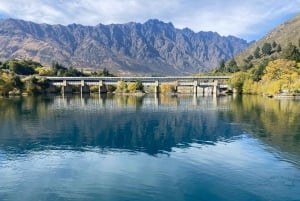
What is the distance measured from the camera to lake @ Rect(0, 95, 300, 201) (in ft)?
71.3

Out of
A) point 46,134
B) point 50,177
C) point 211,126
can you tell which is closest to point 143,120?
point 211,126

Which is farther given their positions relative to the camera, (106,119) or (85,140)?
(106,119)

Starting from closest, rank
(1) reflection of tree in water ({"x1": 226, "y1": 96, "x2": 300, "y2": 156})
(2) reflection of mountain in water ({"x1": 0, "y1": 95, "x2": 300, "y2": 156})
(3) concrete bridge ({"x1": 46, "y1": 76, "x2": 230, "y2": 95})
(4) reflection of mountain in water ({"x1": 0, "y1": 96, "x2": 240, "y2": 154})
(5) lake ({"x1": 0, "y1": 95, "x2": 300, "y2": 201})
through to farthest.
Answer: (5) lake ({"x1": 0, "y1": 95, "x2": 300, "y2": 201}) < (1) reflection of tree in water ({"x1": 226, "y1": 96, "x2": 300, "y2": 156}) < (2) reflection of mountain in water ({"x1": 0, "y1": 95, "x2": 300, "y2": 156}) < (4) reflection of mountain in water ({"x1": 0, "y1": 96, "x2": 240, "y2": 154}) < (3) concrete bridge ({"x1": 46, "y1": 76, "x2": 230, "y2": 95})

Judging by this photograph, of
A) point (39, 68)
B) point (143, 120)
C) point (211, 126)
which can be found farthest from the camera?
point (39, 68)

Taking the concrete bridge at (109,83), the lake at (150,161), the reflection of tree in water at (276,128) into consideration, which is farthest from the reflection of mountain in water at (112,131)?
the concrete bridge at (109,83)

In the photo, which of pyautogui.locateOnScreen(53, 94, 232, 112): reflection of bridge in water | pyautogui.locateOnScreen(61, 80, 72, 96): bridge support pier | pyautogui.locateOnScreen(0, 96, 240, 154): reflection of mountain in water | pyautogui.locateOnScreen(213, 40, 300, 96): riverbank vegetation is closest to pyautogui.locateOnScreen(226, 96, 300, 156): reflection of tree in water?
pyautogui.locateOnScreen(0, 96, 240, 154): reflection of mountain in water

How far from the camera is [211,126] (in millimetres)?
48406

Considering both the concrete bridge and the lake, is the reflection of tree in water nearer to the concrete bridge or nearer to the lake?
the lake

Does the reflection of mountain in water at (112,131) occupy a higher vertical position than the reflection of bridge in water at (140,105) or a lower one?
lower

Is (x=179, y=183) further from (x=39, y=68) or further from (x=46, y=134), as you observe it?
(x=39, y=68)

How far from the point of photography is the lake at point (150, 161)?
21719 mm

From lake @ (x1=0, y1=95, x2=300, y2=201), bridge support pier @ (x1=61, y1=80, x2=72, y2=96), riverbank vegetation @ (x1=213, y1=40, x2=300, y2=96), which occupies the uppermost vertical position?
riverbank vegetation @ (x1=213, y1=40, x2=300, y2=96)

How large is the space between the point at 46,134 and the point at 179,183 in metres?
23.3

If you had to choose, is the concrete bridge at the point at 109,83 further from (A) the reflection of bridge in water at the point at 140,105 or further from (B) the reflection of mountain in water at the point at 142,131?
(B) the reflection of mountain in water at the point at 142,131
